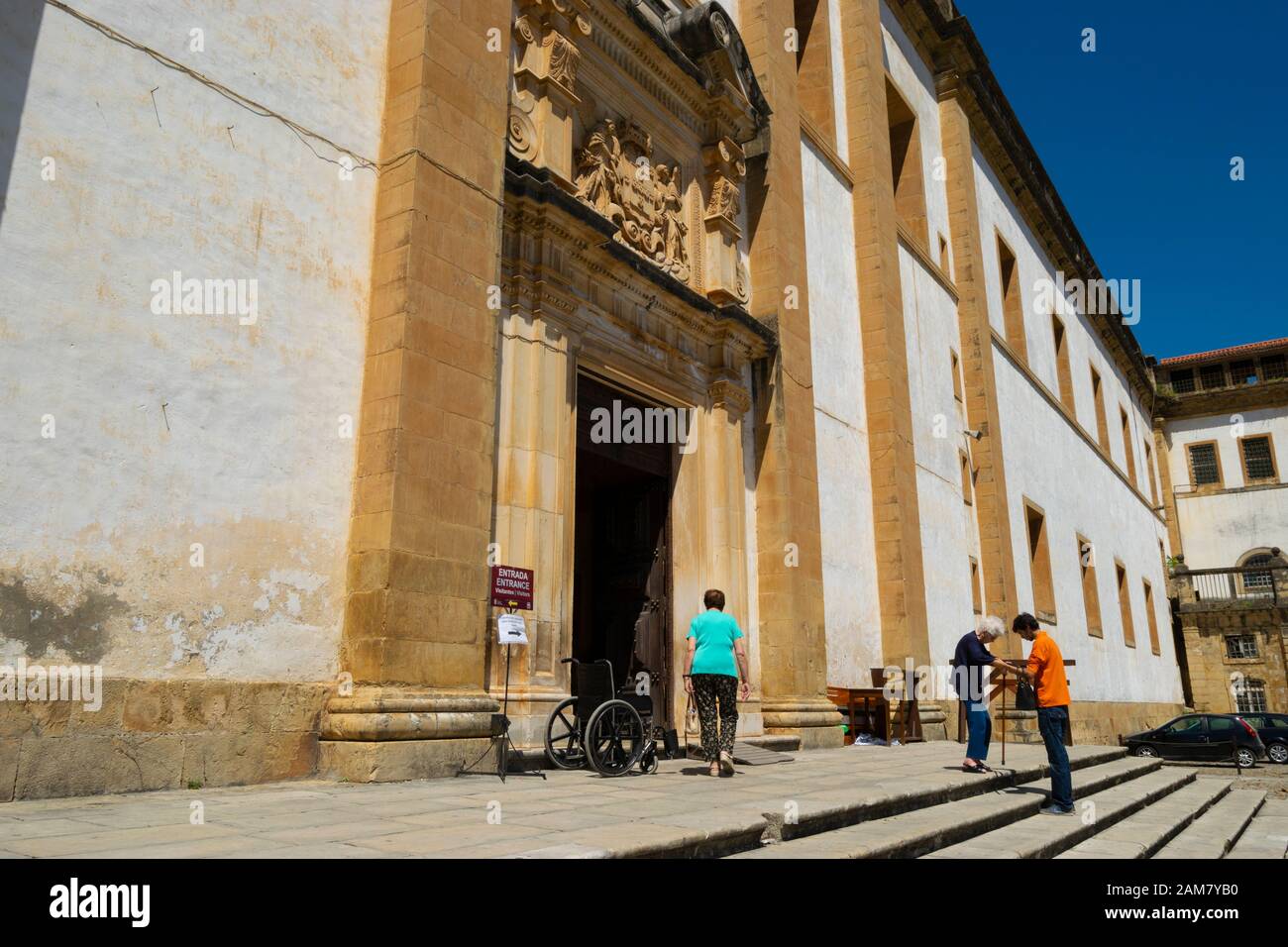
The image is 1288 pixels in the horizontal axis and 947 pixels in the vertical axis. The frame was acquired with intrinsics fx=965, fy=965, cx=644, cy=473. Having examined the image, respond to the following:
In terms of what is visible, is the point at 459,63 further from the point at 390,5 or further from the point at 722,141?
the point at 722,141

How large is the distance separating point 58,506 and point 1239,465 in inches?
1813

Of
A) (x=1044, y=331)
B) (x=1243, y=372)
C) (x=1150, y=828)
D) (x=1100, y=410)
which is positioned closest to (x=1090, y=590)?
(x=1044, y=331)

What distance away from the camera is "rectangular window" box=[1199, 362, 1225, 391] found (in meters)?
42.7

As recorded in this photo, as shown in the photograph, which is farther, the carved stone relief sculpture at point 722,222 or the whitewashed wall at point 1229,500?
the whitewashed wall at point 1229,500

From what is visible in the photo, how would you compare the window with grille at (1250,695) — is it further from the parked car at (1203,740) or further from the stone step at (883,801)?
the stone step at (883,801)

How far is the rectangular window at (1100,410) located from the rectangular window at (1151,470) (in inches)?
296

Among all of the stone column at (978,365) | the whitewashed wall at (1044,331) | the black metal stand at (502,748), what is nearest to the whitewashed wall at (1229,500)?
the whitewashed wall at (1044,331)

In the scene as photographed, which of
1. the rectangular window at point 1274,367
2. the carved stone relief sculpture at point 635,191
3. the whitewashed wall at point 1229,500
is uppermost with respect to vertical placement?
the rectangular window at point 1274,367

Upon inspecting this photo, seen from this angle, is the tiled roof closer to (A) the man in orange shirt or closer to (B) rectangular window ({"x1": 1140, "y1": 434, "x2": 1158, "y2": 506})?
(B) rectangular window ({"x1": 1140, "y1": 434, "x2": 1158, "y2": 506})

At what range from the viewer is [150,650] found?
5656 millimetres

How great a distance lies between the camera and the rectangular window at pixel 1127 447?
37000 millimetres

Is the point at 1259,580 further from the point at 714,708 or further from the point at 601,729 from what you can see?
the point at 601,729

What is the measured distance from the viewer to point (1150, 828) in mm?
7777

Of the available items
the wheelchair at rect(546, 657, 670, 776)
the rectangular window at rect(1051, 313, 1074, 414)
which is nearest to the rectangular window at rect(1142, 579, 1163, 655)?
the rectangular window at rect(1051, 313, 1074, 414)
